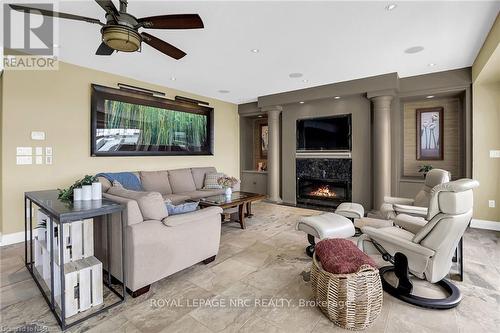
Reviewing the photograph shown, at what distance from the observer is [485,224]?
412cm

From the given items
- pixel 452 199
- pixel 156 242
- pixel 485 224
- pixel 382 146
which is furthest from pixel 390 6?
pixel 485 224

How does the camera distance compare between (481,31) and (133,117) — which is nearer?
(481,31)

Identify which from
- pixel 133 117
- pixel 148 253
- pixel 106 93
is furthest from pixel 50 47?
pixel 148 253

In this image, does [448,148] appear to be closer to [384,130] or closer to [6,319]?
[384,130]

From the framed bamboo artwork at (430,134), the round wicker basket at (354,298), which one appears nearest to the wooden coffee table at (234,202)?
the round wicker basket at (354,298)

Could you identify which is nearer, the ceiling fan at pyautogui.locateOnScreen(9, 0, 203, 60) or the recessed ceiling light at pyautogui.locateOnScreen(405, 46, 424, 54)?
the ceiling fan at pyautogui.locateOnScreen(9, 0, 203, 60)

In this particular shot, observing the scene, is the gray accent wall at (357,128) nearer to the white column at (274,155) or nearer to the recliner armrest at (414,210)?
the white column at (274,155)

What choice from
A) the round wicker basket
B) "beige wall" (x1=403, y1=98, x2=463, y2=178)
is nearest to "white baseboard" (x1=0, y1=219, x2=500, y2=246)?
"beige wall" (x1=403, y1=98, x2=463, y2=178)

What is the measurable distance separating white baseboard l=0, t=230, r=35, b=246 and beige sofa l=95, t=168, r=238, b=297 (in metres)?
2.04

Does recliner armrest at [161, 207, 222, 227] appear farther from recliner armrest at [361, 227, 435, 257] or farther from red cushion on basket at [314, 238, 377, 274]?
recliner armrest at [361, 227, 435, 257]

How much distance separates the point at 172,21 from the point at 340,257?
8.07 ft

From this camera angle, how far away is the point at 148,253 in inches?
85.7

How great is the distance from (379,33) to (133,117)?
4338 mm

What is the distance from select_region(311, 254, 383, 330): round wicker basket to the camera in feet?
5.75
